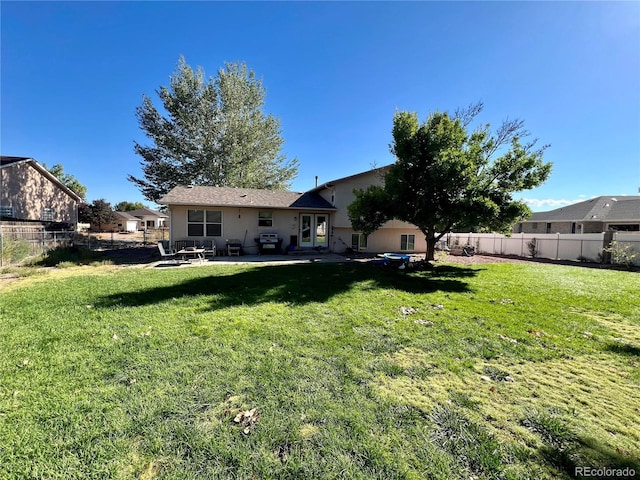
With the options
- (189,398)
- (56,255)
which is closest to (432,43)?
(189,398)

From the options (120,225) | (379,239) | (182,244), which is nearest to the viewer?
(182,244)

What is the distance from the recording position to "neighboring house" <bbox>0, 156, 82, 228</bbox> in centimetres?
1703

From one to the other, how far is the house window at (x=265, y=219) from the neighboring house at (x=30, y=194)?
1171 centimetres

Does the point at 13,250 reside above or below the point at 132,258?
above

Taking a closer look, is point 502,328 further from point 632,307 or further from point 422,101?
point 422,101

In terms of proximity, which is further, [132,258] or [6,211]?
[6,211]

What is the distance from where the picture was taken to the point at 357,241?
1698cm

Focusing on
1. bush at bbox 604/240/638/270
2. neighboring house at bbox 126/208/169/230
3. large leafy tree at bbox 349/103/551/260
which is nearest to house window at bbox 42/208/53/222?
large leafy tree at bbox 349/103/551/260

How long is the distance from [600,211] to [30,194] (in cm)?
4408

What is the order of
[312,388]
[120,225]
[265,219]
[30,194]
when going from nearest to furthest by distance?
[312,388] < [265,219] < [30,194] < [120,225]

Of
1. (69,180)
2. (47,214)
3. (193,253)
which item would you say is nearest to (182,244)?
(193,253)

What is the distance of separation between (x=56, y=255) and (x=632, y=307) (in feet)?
63.0

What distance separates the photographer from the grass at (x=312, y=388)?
1.93m

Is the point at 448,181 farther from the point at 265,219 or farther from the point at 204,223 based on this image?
the point at 204,223
